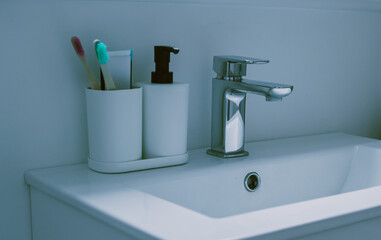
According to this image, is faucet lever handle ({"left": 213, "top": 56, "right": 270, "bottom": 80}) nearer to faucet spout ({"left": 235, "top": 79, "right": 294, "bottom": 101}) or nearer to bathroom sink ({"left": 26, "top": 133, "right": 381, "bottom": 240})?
faucet spout ({"left": 235, "top": 79, "right": 294, "bottom": 101})

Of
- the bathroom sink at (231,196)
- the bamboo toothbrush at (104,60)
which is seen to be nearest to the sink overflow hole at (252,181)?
the bathroom sink at (231,196)

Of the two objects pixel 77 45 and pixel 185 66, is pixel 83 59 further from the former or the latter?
pixel 185 66

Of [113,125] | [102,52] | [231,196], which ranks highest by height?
[102,52]

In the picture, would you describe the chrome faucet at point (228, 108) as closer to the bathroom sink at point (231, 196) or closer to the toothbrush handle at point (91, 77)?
the bathroom sink at point (231, 196)

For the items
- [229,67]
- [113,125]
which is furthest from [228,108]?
[113,125]

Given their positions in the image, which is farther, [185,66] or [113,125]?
[185,66]

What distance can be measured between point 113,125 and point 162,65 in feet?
0.45

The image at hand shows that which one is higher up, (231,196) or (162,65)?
(162,65)

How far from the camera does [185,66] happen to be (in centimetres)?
97

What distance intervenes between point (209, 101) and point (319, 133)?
0.33 meters

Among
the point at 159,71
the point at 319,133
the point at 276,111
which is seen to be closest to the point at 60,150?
the point at 159,71

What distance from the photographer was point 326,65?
1184 mm

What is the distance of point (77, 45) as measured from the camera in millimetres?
769

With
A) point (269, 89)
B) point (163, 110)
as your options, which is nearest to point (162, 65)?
point (163, 110)
